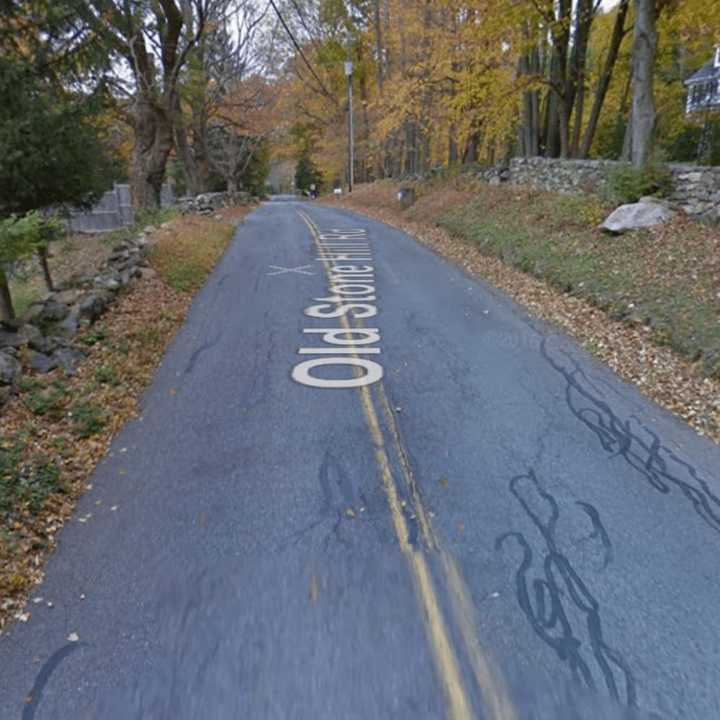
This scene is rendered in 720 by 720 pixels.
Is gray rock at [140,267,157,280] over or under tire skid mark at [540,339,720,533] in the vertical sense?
over

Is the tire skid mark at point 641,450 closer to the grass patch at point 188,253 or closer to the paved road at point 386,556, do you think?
the paved road at point 386,556

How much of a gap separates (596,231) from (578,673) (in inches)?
372

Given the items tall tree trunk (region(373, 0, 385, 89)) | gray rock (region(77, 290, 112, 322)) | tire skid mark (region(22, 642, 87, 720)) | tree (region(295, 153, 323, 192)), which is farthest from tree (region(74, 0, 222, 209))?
tree (region(295, 153, 323, 192))

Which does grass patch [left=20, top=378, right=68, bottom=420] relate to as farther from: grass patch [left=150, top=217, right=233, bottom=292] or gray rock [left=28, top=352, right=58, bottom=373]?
grass patch [left=150, top=217, right=233, bottom=292]

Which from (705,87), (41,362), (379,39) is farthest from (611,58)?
(41,362)

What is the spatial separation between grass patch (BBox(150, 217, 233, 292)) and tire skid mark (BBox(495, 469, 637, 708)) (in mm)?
7273

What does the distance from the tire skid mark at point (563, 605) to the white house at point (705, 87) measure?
23463 millimetres

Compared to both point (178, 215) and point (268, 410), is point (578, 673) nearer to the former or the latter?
point (268, 410)

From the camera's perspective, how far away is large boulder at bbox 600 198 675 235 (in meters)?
9.45

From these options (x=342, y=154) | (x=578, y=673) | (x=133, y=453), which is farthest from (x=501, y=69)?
(x=342, y=154)

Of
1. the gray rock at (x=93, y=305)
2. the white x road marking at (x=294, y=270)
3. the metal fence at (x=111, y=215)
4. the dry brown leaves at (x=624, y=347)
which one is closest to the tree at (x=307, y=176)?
the metal fence at (x=111, y=215)

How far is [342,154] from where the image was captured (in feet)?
126

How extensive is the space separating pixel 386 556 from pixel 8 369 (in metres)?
4.05

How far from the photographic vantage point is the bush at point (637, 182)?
9.99 m
